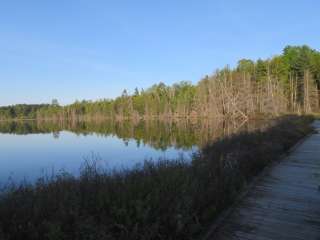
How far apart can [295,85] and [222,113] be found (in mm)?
18523

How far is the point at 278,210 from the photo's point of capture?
18.7ft

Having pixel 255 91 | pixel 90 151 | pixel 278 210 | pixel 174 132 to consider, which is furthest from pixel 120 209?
pixel 255 91

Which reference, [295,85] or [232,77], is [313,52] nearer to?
[295,85]

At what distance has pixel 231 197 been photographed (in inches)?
247

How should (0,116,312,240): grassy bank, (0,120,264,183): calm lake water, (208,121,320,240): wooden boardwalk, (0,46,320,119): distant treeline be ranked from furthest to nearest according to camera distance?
(0,46,320,119): distant treeline < (0,120,264,183): calm lake water < (208,121,320,240): wooden boardwalk < (0,116,312,240): grassy bank

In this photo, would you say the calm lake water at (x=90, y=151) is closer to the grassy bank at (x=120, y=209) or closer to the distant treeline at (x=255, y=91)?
the grassy bank at (x=120, y=209)

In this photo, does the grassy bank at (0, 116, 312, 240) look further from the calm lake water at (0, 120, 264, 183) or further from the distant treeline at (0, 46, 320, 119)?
the distant treeline at (0, 46, 320, 119)

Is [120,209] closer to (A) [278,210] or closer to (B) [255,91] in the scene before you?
(A) [278,210]

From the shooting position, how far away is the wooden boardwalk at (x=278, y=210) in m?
4.73

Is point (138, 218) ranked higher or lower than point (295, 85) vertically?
lower

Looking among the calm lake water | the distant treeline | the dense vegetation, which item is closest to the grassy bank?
the calm lake water

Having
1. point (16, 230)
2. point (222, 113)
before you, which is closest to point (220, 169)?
point (16, 230)

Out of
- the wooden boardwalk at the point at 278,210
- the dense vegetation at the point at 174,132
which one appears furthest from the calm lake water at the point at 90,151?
the wooden boardwalk at the point at 278,210

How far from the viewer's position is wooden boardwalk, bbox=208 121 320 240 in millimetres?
4734
